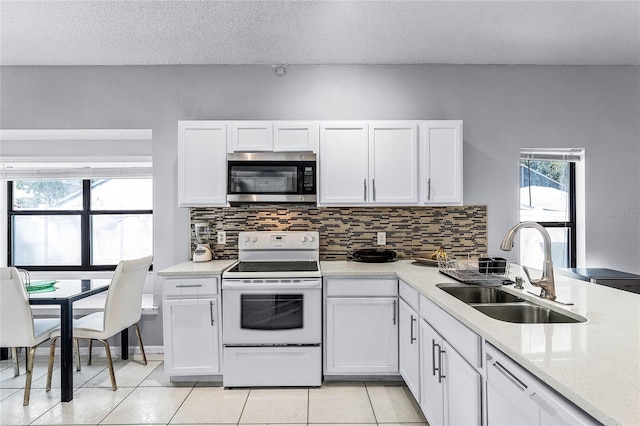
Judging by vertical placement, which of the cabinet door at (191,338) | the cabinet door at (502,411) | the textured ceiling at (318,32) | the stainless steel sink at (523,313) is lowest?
the cabinet door at (191,338)

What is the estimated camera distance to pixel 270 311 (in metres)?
2.72

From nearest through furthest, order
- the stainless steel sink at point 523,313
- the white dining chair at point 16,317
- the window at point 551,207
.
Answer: the stainless steel sink at point 523,313 → the white dining chair at point 16,317 → the window at point 551,207

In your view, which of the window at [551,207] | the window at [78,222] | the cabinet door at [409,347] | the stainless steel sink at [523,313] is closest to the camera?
the stainless steel sink at [523,313]

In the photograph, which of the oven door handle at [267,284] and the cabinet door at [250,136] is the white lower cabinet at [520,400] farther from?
the cabinet door at [250,136]

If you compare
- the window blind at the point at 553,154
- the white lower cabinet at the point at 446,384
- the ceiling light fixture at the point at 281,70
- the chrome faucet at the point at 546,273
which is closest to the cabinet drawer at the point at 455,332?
the white lower cabinet at the point at 446,384

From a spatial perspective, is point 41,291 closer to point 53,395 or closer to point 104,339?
point 104,339

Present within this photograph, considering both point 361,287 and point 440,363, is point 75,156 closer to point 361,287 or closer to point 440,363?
point 361,287

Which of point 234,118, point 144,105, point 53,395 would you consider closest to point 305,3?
point 234,118

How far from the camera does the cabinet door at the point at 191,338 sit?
2.76 metres

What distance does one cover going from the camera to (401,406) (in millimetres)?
2490

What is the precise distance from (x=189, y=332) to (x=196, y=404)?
0.49 metres

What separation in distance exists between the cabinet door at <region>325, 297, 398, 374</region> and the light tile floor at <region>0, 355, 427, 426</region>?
6.5 inches

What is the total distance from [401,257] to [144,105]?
2680 millimetres

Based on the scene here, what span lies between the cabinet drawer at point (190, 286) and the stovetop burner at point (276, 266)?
0.18 m
